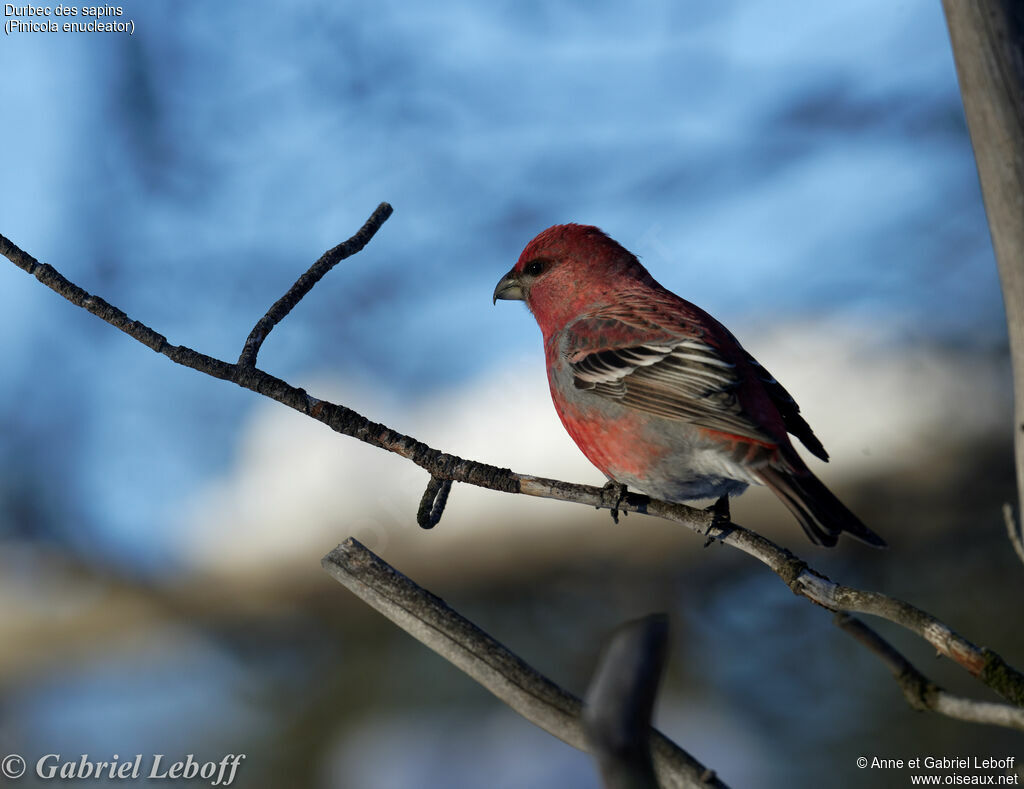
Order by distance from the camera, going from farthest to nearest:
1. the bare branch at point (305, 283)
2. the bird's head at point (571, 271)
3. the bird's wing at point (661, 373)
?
the bird's head at point (571, 271) < the bird's wing at point (661, 373) < the bare branch at point (305, 283)

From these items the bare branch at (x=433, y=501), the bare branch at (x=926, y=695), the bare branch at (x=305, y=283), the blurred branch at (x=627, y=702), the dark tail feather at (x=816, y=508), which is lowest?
the blurred branch at (x=627, y=702)

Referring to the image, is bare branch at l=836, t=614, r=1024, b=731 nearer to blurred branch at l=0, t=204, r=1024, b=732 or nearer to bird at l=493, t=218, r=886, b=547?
blurred branch at l=0, t=204, r=1024, b=732

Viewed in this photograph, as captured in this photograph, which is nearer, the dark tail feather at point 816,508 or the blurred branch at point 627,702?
the blurred branch at point 627,702

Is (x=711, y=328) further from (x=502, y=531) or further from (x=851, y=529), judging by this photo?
(x=502, y=531)

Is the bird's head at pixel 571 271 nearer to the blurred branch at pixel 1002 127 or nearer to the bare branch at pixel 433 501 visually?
the bare branch at pixel 433 501

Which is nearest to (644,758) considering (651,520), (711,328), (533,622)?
(711,328)

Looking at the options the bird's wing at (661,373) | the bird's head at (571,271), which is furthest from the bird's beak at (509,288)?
the bird's wing at (661,373)

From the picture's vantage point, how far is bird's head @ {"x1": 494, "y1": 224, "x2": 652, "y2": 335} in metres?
2.14

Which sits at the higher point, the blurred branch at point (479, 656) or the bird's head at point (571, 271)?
the bird's head at point (571, 271)

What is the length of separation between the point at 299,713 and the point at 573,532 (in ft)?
4.40

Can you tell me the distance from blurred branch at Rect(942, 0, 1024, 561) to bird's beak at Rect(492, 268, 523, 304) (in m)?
1.42

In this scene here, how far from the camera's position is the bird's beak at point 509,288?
2236 mm

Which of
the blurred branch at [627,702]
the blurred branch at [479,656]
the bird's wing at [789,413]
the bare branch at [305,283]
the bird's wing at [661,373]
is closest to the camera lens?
the blurred branch at [627,702]

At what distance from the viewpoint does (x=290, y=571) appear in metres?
3.61
